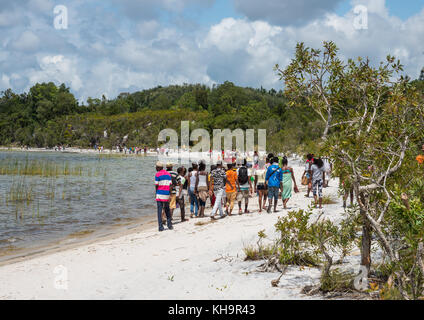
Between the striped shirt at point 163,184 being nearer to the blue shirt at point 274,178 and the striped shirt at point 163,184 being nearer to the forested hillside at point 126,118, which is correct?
the blue shirt at point 274,178

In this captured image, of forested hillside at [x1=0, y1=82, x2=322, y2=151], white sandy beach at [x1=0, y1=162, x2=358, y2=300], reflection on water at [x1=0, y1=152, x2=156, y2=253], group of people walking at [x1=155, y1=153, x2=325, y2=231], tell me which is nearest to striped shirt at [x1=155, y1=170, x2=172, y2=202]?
group of people walking at [x1=155, y1=153, x2=325, y2=231]

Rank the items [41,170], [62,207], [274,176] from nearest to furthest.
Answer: [274,176] → [62,207] → [41,170]

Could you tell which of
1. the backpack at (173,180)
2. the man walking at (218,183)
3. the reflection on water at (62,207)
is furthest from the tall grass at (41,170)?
the man walking at (218,183)

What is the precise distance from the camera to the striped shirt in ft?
34.2

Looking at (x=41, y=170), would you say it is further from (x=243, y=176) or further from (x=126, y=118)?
(x=126, y=118)

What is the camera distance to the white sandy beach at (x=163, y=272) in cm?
565

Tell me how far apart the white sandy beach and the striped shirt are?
1.02 meters

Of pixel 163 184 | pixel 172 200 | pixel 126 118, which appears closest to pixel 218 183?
pixel 172 200

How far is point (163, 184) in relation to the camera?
34.2ft

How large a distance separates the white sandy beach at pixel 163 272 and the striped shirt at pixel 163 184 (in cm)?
102

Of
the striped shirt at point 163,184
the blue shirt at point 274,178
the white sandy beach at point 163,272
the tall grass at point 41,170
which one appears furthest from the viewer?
the tall grass at point 41,170

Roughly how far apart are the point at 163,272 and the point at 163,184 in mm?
3883
